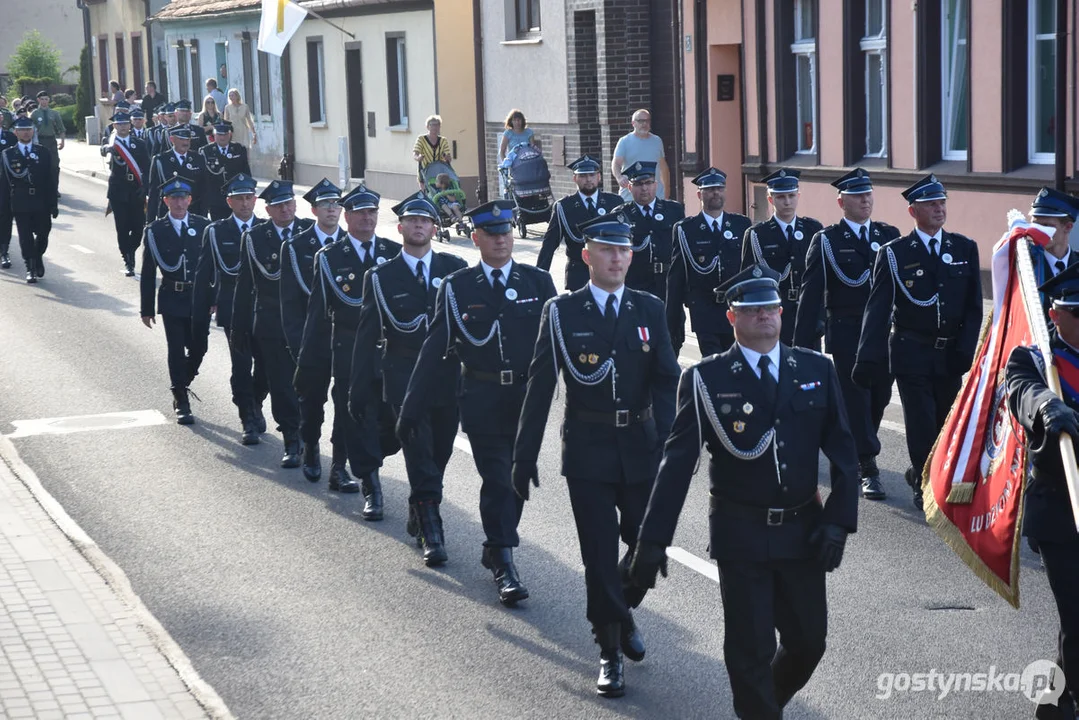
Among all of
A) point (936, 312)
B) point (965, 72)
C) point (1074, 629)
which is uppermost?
point (965, 72)

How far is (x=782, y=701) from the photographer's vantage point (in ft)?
21.8

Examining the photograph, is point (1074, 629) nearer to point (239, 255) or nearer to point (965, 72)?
point (239, 255)

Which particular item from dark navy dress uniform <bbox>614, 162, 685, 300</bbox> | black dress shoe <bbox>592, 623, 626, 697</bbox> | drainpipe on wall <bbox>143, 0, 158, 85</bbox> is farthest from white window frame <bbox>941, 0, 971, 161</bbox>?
drainpipe on wall <bbox>143, 0, 158, 85</bbox>

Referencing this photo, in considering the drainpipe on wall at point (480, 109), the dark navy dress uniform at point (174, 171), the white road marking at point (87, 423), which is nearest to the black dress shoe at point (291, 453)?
the white road marking at point (87, 423)

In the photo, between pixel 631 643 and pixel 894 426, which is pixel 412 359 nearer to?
pixel 631 643

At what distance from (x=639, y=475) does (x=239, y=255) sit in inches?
267

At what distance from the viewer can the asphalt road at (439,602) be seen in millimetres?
7555

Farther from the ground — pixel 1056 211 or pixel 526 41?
pixel 526 41

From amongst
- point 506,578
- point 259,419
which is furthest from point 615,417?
point 259,419

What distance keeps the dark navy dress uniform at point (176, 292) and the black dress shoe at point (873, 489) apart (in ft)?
20.2

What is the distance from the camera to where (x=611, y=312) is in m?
7.93

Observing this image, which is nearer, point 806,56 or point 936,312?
point 936,312

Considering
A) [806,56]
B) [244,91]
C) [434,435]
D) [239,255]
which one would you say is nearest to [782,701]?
[434,435]

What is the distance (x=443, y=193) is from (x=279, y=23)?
9563 millimetres
